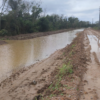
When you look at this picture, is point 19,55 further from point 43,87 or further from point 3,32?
point 3,32

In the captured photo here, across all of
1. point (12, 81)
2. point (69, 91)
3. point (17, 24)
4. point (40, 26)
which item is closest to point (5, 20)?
point (17, 24)

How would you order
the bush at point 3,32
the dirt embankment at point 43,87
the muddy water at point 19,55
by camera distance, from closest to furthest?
the dirt embankment at point 43,87 → the muddy water at point 19,55 → the bush at point 3,32

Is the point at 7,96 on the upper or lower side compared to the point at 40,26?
lower

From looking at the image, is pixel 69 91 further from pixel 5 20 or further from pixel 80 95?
pixel 5 20

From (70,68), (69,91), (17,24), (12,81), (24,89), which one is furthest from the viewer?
(17,24)

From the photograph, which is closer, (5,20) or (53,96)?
(53,96)

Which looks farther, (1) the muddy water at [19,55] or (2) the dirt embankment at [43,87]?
(1) the muddy water at [19,55]

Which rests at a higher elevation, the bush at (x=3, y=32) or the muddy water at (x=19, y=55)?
the bush at (x=3, y=32)

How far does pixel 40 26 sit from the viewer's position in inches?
1630

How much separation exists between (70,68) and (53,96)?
8.69 feet

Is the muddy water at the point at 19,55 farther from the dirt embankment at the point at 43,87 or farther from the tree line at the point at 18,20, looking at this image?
the tree line at the point at 18,20

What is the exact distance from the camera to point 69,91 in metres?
4.49

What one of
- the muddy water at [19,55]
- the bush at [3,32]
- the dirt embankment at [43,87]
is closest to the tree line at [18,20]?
the bush at [3,32]

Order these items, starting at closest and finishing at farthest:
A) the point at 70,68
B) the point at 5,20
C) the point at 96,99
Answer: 1. the point at 96,99
2. the point at 70,68
3. the point at 5,20
